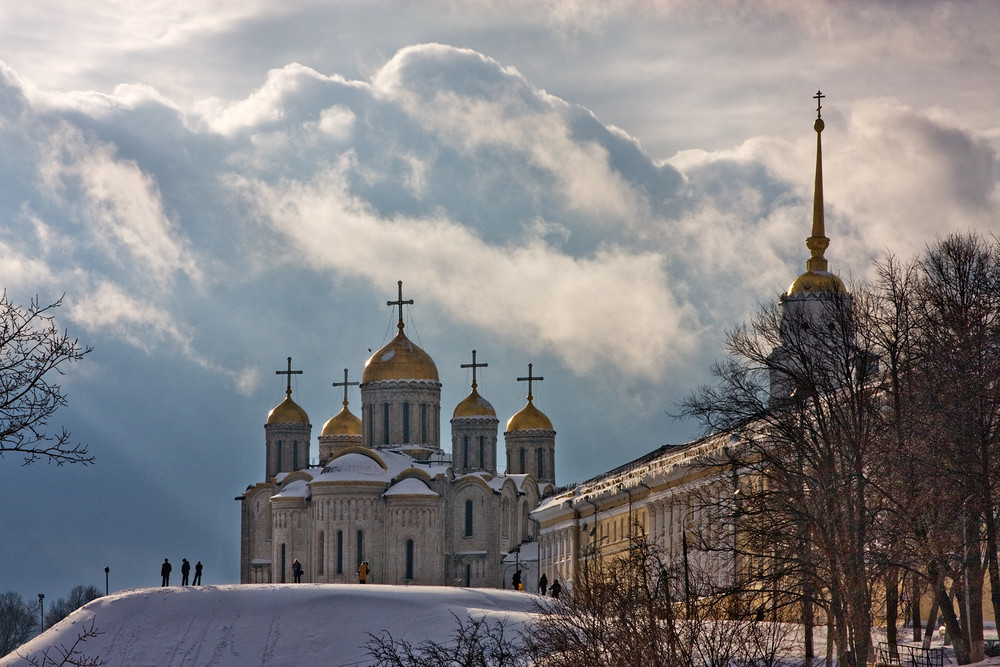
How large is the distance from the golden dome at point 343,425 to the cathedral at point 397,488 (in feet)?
0.26

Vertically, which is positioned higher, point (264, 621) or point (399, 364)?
point (399, 364)

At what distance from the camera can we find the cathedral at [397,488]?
74750 millimetres

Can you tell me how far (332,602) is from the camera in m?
47.3

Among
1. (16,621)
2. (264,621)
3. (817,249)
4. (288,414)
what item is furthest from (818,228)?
(16,621)

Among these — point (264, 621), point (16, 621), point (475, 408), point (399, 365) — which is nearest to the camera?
point (264, 621)

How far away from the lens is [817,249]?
54594mm

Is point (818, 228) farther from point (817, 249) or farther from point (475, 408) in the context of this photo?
point (475, 408)

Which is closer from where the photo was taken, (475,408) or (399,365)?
(399,365)

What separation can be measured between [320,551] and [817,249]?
30.4 metres

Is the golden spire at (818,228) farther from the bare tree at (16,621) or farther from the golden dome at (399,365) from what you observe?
the bare tree at (16,621)

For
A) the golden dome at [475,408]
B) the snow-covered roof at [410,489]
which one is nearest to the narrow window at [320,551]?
the snow-covered roof at [410,489]

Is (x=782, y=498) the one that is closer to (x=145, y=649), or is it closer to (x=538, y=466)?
(x=145, y=649)

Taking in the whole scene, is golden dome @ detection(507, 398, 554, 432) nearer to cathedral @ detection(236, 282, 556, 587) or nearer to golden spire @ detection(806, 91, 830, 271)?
cathedral @ detection(236, 282, 556, 587)

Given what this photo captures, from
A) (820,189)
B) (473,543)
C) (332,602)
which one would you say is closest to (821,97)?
(820,189)
